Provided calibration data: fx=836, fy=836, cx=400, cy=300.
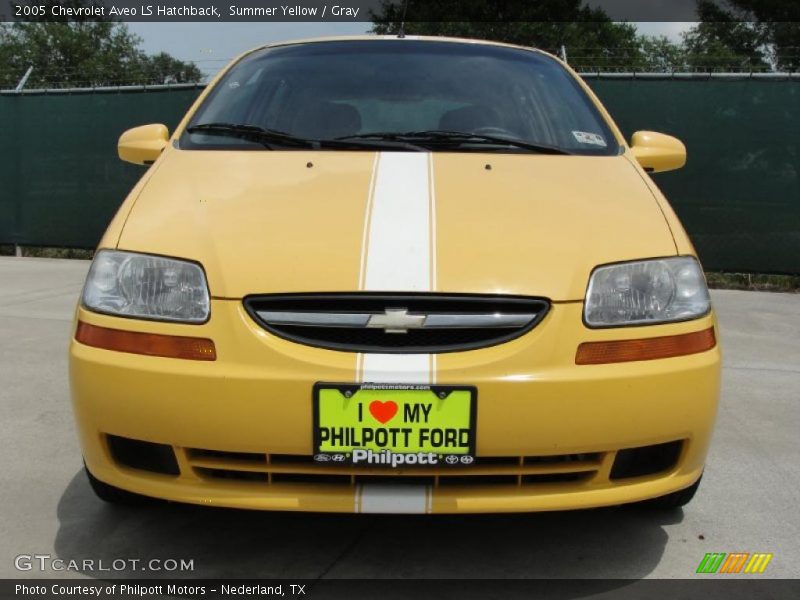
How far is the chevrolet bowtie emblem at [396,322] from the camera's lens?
1.92 meters

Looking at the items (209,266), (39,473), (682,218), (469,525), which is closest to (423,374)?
(209,266)

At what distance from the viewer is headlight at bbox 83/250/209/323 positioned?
2.01 meters

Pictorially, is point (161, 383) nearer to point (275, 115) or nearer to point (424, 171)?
point (424, 171)

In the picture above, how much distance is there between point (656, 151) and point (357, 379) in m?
1.76

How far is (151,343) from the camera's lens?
198 cm

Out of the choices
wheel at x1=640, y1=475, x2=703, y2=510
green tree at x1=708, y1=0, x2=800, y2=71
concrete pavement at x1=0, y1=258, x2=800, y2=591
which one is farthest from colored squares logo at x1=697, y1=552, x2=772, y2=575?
green tree at x1=708, y1=0, x2=800, y2=71

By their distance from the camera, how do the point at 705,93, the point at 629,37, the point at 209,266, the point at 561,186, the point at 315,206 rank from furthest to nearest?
the point at 629,37 → the point at 705,93 → the point at 561,186 → the point at 315,206 → the point at 209,266

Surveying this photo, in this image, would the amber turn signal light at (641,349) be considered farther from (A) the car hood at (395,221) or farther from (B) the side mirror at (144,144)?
(B) the side mirror at (144,144)

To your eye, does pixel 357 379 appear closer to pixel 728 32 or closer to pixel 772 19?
pixel 772 19

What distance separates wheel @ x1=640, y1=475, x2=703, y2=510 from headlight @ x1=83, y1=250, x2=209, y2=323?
1.41 meters

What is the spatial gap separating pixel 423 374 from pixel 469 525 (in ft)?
2.54

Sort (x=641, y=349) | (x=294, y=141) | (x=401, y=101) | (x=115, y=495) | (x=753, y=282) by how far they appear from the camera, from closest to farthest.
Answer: (x=641, y=349), (x=115, y=495), (x=294, y=141), (x=401, y=101), (x=753, y=282)

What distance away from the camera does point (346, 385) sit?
1842mm

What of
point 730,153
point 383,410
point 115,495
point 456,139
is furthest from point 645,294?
point 730,153
